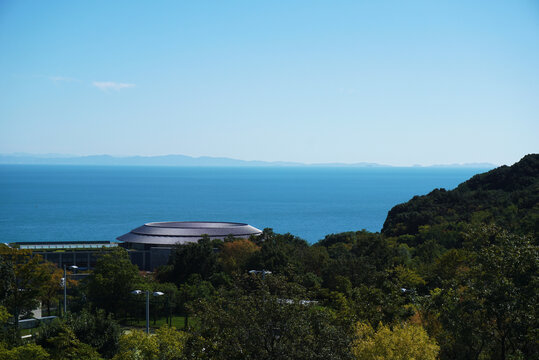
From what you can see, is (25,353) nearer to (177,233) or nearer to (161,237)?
(161,237)

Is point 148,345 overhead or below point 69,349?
overhead

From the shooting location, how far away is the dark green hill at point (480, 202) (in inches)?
2692

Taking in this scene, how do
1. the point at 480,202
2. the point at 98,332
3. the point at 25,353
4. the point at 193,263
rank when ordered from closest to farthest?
the point at 25,353, the point at 98,332, the point at 193,263, the point at 480,202

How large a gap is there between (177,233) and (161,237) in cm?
208

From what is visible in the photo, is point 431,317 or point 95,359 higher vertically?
point 431,317

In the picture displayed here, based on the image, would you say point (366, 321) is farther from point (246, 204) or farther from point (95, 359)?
point (246, 204)

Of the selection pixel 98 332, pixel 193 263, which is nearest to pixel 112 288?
pixel 193 263

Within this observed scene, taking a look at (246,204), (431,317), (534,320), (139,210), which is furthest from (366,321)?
(246,204)

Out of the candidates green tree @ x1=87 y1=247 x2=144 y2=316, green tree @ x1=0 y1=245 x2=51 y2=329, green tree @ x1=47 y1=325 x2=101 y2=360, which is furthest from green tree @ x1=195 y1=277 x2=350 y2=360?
green tree @ x1=87 y1=247 x2=144 y2=316

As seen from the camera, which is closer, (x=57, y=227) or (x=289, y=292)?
(x=289, y=292)

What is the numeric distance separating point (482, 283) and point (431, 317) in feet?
17.5

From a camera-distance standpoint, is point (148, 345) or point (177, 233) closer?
point (148, 345)

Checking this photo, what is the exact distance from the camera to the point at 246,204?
199 metres

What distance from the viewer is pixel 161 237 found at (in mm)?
62562
